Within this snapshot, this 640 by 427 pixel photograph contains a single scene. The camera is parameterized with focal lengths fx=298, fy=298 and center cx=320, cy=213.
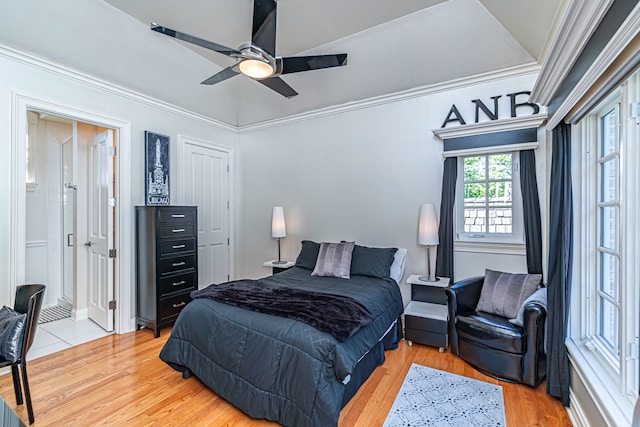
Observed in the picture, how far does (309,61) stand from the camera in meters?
2.35

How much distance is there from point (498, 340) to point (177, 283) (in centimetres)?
332

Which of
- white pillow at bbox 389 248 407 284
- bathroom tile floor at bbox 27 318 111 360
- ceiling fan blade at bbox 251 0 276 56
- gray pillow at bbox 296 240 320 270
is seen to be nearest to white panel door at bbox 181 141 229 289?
bathroom tile floor at bbox 27 318 111 360

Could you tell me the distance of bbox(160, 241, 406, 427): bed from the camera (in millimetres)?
1742

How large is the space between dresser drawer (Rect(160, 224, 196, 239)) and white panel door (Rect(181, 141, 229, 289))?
2.09ft

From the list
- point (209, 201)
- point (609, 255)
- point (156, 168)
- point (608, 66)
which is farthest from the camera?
point (209, 201)

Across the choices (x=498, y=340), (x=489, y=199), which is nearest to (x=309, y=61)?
(x=489, y=199)

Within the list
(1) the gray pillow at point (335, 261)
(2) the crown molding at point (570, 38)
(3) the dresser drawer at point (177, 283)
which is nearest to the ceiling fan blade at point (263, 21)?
(2) the crown molding at point (570, 38)

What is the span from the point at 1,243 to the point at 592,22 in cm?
431

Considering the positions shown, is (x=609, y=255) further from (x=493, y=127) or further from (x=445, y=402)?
(x=493, y=127)

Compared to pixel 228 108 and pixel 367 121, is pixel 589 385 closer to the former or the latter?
pixel 367 121

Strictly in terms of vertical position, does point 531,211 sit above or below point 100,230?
above

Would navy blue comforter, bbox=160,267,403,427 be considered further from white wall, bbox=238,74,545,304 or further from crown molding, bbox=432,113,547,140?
crown molding, bbox=432,113,547,140

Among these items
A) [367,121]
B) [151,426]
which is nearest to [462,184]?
[367,121]

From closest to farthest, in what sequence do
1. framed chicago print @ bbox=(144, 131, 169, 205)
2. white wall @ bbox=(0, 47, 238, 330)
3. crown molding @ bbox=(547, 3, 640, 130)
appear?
crown molding @ bbox=(547, 3, 640, 130)
white wall @ bbox=(0, 47, 238, 330)
framed chicago print @ bbox=(144, 131, 169, 205)
